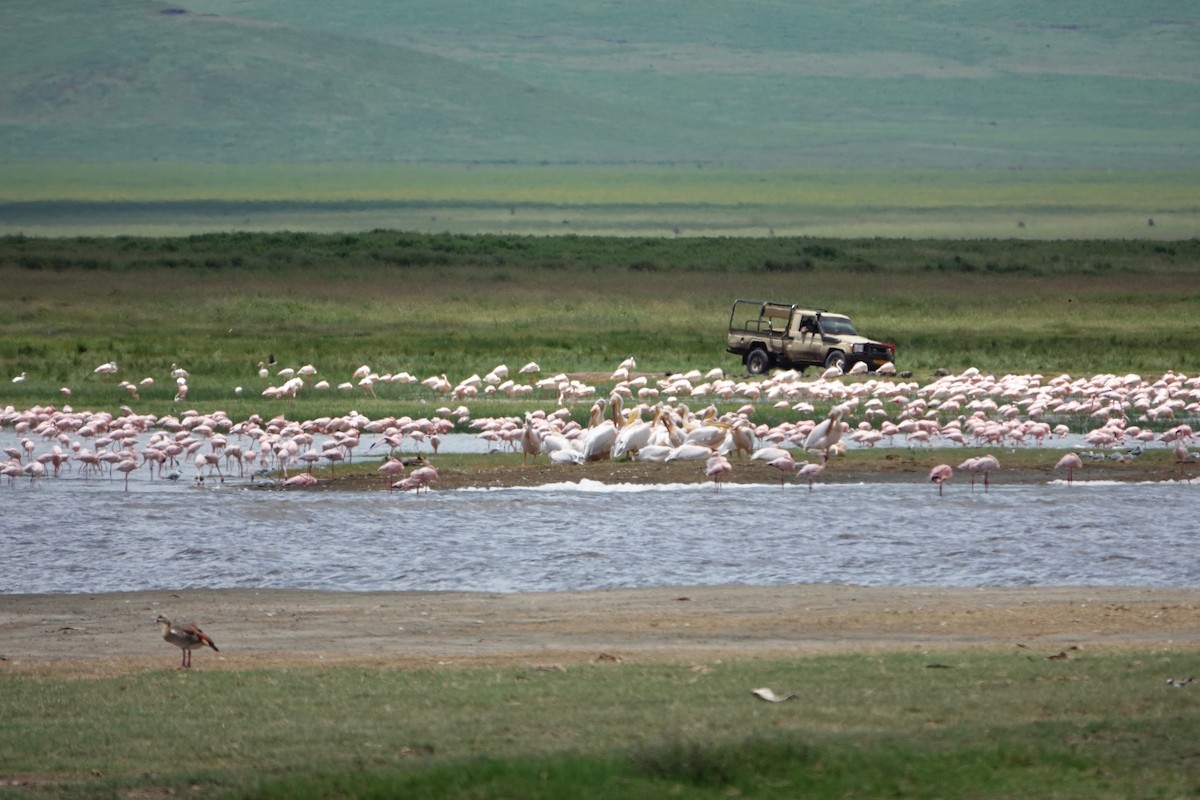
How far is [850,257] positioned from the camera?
2603 inches

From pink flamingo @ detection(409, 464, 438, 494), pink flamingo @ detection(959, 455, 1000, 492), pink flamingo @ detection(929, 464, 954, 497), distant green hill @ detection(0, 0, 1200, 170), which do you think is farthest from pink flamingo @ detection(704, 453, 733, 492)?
distant green hill @ detection(0, 0, 1200, 170)

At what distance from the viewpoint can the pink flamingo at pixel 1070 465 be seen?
19.6 metres

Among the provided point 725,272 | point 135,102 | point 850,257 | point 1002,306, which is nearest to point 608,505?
point 1002,306

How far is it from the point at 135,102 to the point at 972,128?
250 ft

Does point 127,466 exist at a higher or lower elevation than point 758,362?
higher

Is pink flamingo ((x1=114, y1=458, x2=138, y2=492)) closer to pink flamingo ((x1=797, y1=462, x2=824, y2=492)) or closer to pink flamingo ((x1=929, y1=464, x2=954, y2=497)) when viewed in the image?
pink flamingo ((x1=797, y1=462, x2=824, y2=492))

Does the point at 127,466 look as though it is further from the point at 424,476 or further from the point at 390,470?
the point at 424,476

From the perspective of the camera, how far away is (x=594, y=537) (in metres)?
16.7

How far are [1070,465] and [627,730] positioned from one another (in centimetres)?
1222

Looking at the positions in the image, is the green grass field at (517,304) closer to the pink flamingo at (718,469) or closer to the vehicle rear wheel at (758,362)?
the vehicle rear wheel at (758,362)

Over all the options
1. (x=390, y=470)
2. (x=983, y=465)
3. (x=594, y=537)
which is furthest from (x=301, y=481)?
(x=983, y=465)

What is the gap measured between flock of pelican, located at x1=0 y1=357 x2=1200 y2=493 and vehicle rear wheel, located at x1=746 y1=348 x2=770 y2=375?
541cm

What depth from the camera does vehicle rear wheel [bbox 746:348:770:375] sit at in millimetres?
34431

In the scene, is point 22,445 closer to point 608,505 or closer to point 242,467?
point 242,467
